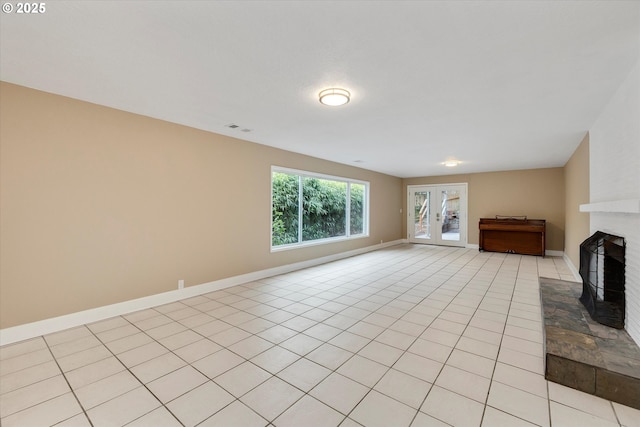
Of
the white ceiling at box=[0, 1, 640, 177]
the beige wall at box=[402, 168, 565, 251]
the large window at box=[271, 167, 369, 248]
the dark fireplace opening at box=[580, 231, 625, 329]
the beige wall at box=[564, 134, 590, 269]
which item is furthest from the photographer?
the beige wall at box=[402, 168, 565, 251]

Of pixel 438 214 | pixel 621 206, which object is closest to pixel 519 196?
pixel 438 214

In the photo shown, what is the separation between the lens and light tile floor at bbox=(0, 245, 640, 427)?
166 cm

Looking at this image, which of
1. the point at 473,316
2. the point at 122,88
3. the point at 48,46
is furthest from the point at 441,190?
the point at 48,46

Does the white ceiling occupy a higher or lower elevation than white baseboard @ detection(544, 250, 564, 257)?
higher

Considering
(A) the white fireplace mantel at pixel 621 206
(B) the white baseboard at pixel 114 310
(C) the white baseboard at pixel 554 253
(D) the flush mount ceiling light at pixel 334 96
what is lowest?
(B) the white baseboard at pixel 114 310

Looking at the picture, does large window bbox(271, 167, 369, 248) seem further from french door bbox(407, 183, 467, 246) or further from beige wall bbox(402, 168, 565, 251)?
beige wall bbox(402, 168, 565, 251)

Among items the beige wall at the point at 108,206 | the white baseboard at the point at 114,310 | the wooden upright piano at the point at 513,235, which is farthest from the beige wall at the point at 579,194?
the beige wall at the point at 108,206

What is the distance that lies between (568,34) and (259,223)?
4.22 meters

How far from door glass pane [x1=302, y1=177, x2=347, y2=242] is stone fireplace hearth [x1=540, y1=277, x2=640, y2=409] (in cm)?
416

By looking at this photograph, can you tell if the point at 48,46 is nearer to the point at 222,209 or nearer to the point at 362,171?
the point at 222,209

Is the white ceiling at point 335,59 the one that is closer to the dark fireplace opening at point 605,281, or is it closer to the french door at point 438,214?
the dark fireplace opening at point 605,281

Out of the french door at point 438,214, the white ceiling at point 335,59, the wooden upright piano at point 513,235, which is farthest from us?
the french door at point 438,214

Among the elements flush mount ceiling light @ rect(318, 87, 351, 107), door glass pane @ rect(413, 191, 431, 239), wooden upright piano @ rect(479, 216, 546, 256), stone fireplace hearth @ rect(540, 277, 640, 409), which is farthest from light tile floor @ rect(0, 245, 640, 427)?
door glass pane @ rect(413, 191, 431, 239)

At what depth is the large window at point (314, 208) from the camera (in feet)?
17.1
